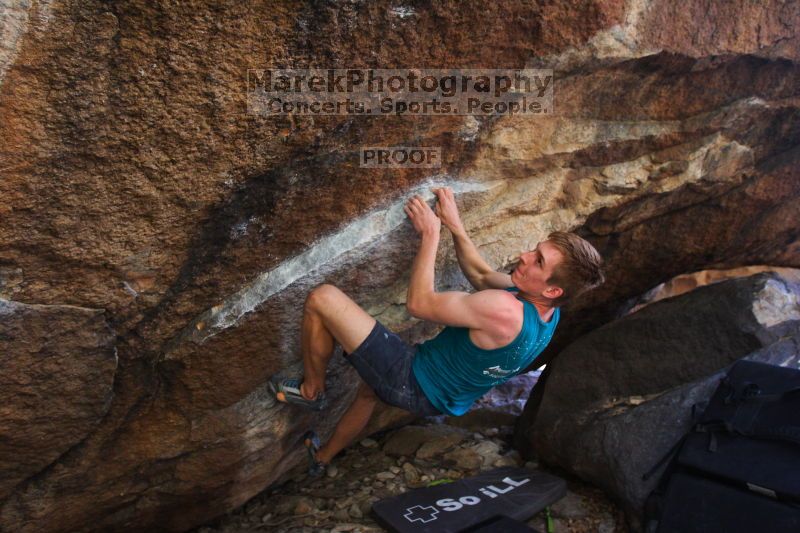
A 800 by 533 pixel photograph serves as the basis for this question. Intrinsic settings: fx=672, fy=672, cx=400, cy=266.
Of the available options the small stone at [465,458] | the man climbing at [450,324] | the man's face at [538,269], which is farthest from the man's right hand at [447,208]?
the small stone at [465,458]

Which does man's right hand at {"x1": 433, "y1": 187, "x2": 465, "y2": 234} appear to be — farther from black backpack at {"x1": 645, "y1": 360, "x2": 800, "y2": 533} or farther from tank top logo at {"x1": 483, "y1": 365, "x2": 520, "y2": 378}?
black backpack at {"x1": 645, "y1": 360, "x2": 800, "y2": 533}

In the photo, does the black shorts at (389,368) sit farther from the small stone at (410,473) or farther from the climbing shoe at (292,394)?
the small stone at (410,473)

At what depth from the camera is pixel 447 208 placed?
115 inches

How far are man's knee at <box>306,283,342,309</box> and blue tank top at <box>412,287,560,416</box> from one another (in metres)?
0.56

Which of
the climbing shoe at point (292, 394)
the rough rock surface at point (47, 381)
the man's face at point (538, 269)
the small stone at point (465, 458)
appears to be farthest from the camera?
the small stone at point (465, 458)

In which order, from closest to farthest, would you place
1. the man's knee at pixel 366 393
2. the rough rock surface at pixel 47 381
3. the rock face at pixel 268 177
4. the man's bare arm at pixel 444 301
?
the rock face at pixel 268 177, the rough rock surface at pixel 47 381, the man's bare arm at pixel 444 301, the man's knee at pixel 366 393

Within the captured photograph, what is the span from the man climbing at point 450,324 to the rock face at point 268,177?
5.3 inches

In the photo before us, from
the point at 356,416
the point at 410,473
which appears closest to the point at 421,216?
the point at 356,416

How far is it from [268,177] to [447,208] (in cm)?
86

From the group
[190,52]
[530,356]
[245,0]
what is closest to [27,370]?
[190,52]

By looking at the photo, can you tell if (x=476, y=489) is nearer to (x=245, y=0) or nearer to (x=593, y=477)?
(x=593, y=477)

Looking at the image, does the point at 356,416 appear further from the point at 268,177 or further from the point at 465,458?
the point at 268,177

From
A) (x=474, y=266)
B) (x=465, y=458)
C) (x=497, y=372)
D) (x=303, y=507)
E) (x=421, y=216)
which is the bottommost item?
(x=303, y=507)

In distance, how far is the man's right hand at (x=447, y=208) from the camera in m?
2.89
